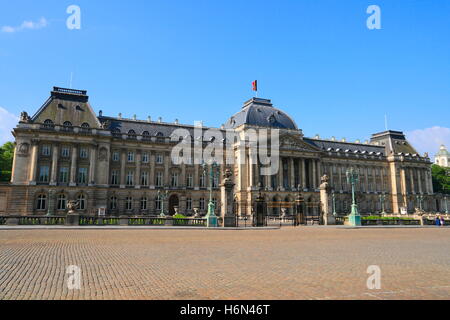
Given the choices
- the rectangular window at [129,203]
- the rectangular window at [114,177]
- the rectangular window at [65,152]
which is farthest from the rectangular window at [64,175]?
the rectangular window at [129,203]

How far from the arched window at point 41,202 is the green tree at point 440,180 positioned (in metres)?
108

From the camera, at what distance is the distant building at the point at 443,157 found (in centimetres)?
17502

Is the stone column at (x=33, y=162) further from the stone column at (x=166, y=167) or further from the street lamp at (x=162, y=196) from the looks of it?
the stone column at (x=166, y=167)

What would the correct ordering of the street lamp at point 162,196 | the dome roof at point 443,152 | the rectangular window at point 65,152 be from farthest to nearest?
the dome roof at point 443,152 < the rectangular window at point 65,152 < the street lamp at point 162,196

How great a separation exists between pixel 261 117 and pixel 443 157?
151713mm

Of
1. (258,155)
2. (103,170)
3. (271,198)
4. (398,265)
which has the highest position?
(258,155)

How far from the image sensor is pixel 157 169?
65.2 m

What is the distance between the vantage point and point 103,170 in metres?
59.1

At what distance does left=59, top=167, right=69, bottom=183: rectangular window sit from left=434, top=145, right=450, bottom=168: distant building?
185m

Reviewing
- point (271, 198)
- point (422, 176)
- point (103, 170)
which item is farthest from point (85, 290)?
point (422, 176)

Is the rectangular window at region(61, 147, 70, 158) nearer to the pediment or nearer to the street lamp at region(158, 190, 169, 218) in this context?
the street lamp at region(158, 190, 169, 218)

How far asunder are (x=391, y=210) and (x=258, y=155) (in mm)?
42135

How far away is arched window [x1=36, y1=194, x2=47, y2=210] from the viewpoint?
53031 mm
